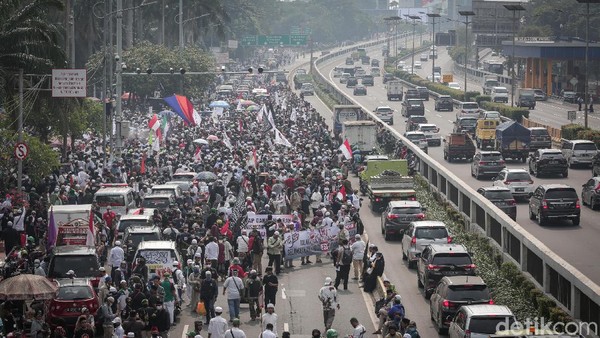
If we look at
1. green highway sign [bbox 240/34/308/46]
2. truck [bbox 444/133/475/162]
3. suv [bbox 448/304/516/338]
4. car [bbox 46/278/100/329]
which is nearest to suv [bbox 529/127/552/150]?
truck [bbox 444/133/475/162]

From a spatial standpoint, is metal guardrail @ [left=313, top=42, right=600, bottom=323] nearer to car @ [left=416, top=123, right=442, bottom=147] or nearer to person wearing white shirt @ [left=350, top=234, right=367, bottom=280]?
person wearing white shirt @ [left=350, top=234, right=367, bottom=280]

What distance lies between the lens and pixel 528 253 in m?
30.7

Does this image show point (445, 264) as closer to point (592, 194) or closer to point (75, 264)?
point (75, 264)

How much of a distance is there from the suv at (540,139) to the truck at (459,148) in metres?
3.00

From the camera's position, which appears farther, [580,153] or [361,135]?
[361,135]

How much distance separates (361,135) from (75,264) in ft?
117

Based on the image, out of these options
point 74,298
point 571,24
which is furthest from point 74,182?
point 571,24

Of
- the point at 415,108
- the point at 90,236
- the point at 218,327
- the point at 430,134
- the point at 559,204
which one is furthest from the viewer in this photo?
the point at 415,108

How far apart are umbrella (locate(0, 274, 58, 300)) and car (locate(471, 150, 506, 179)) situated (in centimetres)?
3125

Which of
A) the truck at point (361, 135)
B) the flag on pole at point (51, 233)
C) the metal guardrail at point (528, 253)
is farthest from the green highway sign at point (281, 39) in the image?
the flag on pole at point (51, 233)

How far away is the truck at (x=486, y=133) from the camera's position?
66.6 meters

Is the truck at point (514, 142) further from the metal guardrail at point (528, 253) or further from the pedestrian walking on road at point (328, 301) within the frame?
the pedestrian walking on road at point (328, 301)

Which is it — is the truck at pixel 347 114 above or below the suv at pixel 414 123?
above

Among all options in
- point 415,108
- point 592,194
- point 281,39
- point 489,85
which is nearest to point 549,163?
point 592,194
